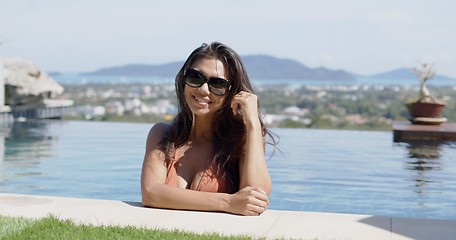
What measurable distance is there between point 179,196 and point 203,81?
53 centimetres

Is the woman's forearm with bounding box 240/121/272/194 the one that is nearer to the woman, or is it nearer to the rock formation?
the woman

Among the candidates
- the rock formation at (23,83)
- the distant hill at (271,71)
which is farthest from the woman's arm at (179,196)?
the distant hill at (271,71)

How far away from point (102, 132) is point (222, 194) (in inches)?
396

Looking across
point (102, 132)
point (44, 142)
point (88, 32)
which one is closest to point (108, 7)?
point (88, 32)

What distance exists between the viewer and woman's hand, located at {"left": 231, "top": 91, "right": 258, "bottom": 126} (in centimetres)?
330

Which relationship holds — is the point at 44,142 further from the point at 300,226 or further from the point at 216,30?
the point at 216,30

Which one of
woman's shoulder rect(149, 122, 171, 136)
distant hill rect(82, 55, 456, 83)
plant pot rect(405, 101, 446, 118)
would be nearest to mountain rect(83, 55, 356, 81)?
distant hill rect(82, 55, 456, 83)

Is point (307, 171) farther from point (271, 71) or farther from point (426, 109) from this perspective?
point (271, 71)

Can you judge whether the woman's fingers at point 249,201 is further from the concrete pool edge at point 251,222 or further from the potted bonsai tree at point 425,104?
the potted bonsai tree at point 425,104

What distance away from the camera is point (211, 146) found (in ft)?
11.4

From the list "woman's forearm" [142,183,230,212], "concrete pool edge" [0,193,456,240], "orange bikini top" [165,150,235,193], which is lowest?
"concrete pool edge" [0,193,456,240]

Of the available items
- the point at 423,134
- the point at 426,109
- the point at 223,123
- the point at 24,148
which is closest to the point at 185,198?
the point at 223,123

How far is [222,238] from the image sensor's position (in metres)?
2.76

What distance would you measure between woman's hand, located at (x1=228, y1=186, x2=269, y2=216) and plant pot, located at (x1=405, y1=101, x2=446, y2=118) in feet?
30.9
